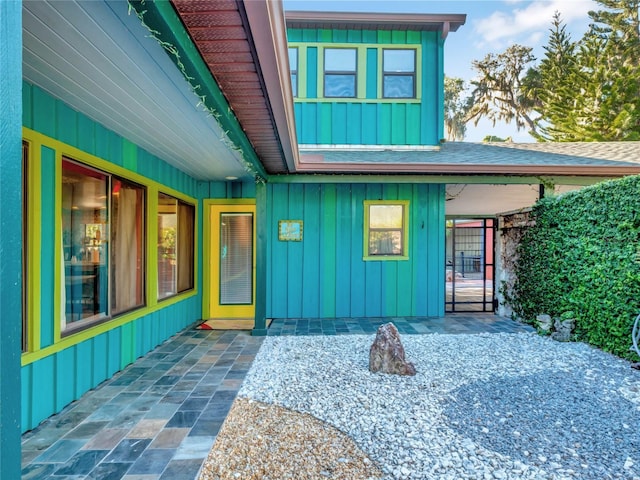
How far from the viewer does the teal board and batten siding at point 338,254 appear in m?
6.12

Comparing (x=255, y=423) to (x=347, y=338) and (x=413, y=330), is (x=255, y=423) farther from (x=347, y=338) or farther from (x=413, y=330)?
(x=413, y=330)

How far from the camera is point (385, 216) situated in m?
6.20

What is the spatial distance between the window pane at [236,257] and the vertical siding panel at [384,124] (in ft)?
9.67

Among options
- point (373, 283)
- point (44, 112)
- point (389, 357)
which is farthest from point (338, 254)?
point (44, 112)

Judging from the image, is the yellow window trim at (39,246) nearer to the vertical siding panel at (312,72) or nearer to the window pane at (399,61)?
the vertical siding panel at (312,72)

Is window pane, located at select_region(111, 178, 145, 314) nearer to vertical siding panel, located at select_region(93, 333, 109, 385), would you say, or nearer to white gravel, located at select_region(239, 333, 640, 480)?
vertical siding panel, located at select_region(93, 333, 109, 385)

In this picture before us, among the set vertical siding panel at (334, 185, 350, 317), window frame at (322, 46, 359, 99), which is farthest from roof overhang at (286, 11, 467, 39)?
vertical siding panel at (334, 185, 350, 317)

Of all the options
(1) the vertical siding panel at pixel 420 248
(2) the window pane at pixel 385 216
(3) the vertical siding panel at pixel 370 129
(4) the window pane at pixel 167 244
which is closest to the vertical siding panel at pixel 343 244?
(2) the window pane at pixel 385 216

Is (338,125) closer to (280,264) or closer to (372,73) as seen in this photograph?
(372,73)

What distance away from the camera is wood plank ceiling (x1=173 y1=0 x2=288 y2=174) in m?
1.62

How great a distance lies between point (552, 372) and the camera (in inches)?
144

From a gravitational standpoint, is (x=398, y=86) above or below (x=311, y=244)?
above

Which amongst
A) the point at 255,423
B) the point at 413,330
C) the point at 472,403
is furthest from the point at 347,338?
the point at 255,423

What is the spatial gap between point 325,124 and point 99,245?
15.1 feet
